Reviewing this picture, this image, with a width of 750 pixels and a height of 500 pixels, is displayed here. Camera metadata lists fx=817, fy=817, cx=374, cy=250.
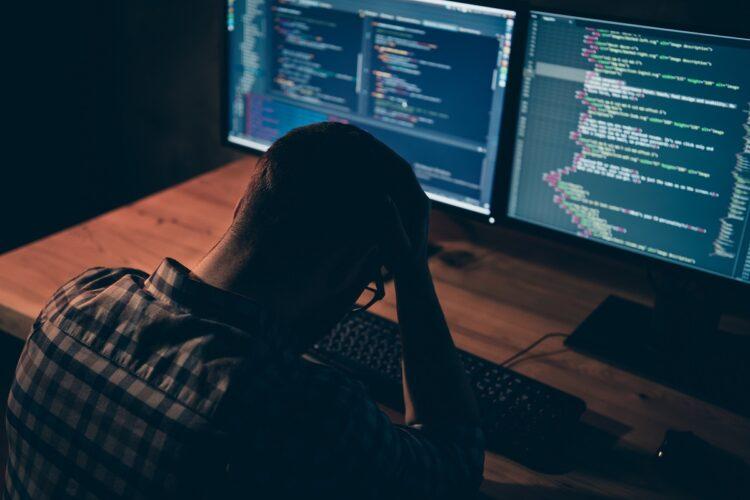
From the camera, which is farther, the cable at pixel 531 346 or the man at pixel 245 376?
the cable at pixel 531 346

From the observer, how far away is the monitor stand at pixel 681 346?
1.28 metres

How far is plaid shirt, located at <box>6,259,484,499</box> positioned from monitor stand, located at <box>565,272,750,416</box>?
47 centimetres

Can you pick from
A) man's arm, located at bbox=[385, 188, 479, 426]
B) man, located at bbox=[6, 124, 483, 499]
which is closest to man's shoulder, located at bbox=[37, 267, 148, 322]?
man, located at bbox=[6, 124, 483, 499]

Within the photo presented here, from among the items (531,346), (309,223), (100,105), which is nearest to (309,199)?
(309,223)

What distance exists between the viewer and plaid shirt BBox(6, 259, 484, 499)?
845 mm

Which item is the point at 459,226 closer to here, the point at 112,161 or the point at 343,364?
the point at 343,364

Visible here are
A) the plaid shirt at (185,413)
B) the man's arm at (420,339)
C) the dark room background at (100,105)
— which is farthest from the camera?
the dark room background at (100,105)

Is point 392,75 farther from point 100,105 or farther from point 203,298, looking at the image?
point 100,105

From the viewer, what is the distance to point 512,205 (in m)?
1.49

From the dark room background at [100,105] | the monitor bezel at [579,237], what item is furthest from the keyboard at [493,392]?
the dark room background at [100,105]

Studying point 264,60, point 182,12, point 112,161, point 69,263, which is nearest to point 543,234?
point 264,60

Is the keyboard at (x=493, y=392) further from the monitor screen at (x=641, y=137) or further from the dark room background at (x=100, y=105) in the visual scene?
the dark room background at (x=100, y=105)

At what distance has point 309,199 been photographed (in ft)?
3.09

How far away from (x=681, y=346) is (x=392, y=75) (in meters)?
0.70
